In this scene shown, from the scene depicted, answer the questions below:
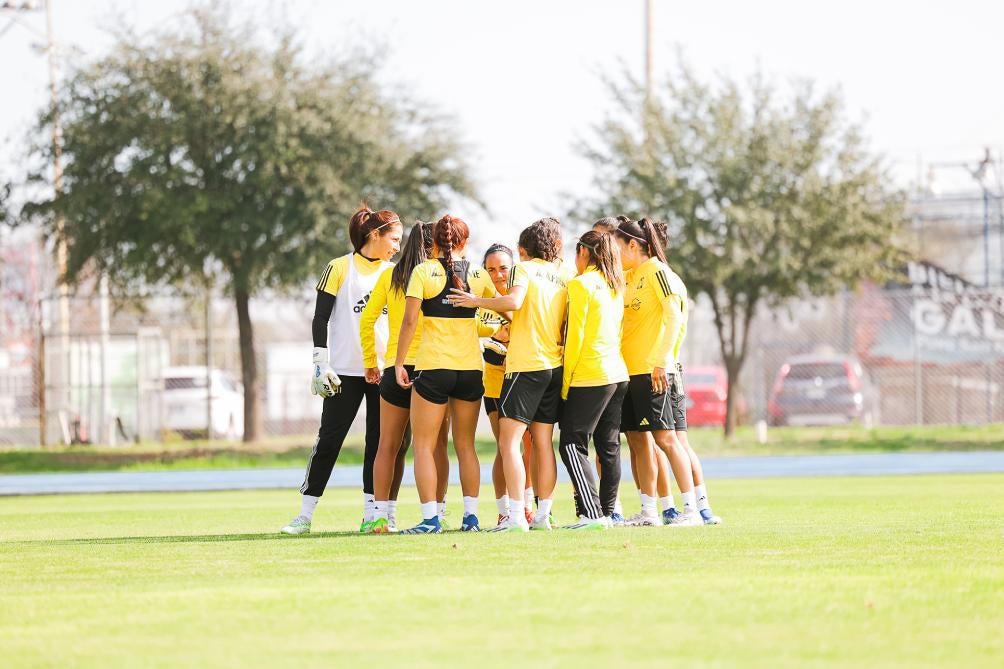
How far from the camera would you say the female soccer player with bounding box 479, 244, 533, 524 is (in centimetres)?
978

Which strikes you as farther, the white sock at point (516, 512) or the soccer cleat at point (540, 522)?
the soccer cleat at point (540, 522)

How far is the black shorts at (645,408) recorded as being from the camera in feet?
31.9

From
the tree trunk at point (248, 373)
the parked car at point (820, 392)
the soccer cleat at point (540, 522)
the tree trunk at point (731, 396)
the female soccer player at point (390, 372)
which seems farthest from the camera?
the parked car at point (820, 392)

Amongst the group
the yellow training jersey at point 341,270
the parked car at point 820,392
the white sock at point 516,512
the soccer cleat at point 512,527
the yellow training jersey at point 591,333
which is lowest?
the soccer cleat at point 512,527

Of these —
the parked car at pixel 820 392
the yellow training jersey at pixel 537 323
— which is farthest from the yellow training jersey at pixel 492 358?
the parked car at pixel 820 392

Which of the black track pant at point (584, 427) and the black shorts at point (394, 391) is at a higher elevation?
the black shorts at point (394, 391)

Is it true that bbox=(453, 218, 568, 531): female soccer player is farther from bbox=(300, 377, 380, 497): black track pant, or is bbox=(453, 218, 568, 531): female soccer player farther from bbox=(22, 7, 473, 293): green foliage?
bbox=(22, 7, 473, 293): green foliage

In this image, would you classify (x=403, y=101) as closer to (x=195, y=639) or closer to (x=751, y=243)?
(x=751, y=243)

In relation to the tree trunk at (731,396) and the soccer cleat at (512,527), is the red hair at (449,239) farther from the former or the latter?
the tree trunk at (731,396)

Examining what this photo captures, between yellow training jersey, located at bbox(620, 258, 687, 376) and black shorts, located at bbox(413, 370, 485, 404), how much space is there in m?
1.16

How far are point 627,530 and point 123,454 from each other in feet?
60.8

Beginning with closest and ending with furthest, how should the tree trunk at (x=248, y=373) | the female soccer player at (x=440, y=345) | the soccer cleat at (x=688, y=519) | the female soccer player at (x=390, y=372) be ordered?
1. the female soccer player at (x=440, y=345)
2. the female soccer player at (x=390, y=372)
3. the soccer cleat at (x=688, y=519)
4. the tree trunk at (x=248, y=373)

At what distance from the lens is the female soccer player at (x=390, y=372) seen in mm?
9328

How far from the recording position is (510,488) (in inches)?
363
